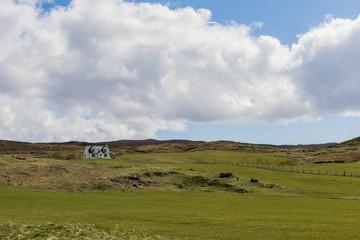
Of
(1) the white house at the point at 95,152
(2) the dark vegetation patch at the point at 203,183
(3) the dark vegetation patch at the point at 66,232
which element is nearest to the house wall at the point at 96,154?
(1) the white house at the point at 95,152

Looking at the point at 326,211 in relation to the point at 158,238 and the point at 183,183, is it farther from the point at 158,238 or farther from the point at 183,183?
the point at 183,183

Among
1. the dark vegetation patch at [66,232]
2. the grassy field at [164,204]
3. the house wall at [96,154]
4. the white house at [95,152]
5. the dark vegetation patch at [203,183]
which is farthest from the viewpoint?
the white house at [95,152]

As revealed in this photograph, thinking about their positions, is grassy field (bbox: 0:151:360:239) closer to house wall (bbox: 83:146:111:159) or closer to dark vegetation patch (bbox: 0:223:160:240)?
dark vegetation patch (bbox: 0:223:160:240)

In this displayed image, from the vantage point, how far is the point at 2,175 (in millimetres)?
60688

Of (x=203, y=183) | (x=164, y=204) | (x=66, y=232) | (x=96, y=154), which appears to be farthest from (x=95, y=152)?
(x=66, y=232)

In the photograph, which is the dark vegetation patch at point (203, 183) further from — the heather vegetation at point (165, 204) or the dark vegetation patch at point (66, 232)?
the dark vegetation patch at point (66, 232)

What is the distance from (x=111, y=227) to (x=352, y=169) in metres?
108

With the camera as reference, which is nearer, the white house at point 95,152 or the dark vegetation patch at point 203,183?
the dark vegetation patch at point 203,183

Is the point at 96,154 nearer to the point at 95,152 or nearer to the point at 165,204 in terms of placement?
the point at 95,152

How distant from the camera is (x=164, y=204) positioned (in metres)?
43.7

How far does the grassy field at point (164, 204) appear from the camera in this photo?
23.5 m

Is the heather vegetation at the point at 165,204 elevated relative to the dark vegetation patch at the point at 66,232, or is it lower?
lower

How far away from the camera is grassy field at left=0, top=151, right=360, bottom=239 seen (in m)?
23.5

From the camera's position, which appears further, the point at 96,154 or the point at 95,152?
the point at 96,154
